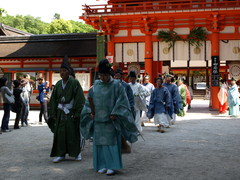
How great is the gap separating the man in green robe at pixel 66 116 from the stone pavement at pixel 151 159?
0.73 ft

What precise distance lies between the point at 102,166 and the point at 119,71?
3.14 meters

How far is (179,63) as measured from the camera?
3606 centimetres

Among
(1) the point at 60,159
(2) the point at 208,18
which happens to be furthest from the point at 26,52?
(1) the point at 60,159

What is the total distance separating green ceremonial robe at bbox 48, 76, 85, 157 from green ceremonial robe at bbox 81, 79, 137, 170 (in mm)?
821

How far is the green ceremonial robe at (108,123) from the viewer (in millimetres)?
5133

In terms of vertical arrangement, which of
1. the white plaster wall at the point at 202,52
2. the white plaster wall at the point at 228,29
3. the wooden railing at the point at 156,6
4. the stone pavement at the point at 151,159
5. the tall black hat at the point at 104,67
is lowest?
the stone pavement at the point at 151,159

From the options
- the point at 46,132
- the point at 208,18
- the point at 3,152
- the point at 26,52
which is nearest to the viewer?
the point at 3,152

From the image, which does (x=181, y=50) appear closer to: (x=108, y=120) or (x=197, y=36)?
(x=197, y=36)

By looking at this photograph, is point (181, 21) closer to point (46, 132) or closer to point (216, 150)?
point (46, 132)

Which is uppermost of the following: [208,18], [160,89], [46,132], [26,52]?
[208,18]

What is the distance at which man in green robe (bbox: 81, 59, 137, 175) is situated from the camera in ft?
16.8

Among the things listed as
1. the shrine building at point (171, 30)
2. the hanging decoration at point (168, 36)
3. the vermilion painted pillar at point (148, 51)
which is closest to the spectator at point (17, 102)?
the shrine building at point (171, 30)

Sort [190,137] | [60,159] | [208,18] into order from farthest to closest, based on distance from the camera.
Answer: [208,18]
[190,137]
[60,159]

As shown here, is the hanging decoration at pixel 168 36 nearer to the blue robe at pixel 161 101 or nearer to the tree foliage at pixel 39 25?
the blue robe at pixel 161 101
